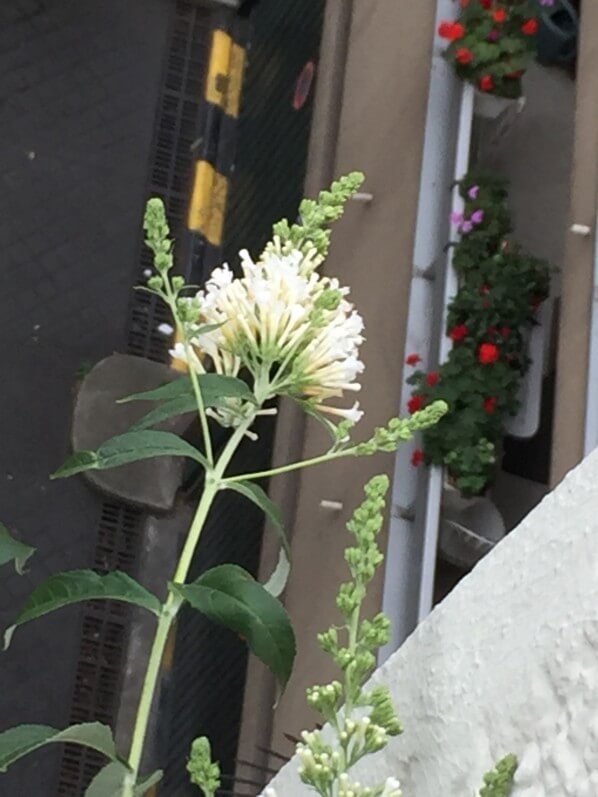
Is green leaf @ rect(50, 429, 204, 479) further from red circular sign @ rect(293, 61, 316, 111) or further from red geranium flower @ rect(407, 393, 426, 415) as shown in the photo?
red circular sign @ rect(293, 61, 316, 111)

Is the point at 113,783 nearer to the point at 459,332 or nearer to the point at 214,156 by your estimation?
the point at 459,332

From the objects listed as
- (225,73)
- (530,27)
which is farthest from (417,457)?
(225,73)

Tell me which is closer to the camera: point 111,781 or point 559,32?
point 111,781

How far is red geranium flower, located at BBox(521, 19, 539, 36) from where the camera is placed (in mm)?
2938

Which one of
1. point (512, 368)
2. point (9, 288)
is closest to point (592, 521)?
point (512, 368)

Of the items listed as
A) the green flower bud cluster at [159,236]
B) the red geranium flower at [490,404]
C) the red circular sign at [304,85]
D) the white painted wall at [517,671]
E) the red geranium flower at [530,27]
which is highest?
the red circular sign at [304,85]

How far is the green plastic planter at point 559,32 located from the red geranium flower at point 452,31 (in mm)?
209

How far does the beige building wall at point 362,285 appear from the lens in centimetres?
302

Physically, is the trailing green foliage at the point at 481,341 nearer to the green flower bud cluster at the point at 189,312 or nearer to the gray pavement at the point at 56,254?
the green flower bud cluster at the point at 189,312

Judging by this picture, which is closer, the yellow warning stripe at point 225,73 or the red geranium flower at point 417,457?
the red geranium flower at point 417,457

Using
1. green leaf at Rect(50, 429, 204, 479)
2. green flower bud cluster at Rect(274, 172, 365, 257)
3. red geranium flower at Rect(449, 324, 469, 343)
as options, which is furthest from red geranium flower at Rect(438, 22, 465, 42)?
green leaf at Rect(50, 429, 204, 479)

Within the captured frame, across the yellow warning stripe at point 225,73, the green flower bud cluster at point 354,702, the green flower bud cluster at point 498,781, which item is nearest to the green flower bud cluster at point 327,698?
the green flower bud cluster at point 354,702

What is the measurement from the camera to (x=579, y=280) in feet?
7.86

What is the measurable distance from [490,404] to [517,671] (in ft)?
6.22
